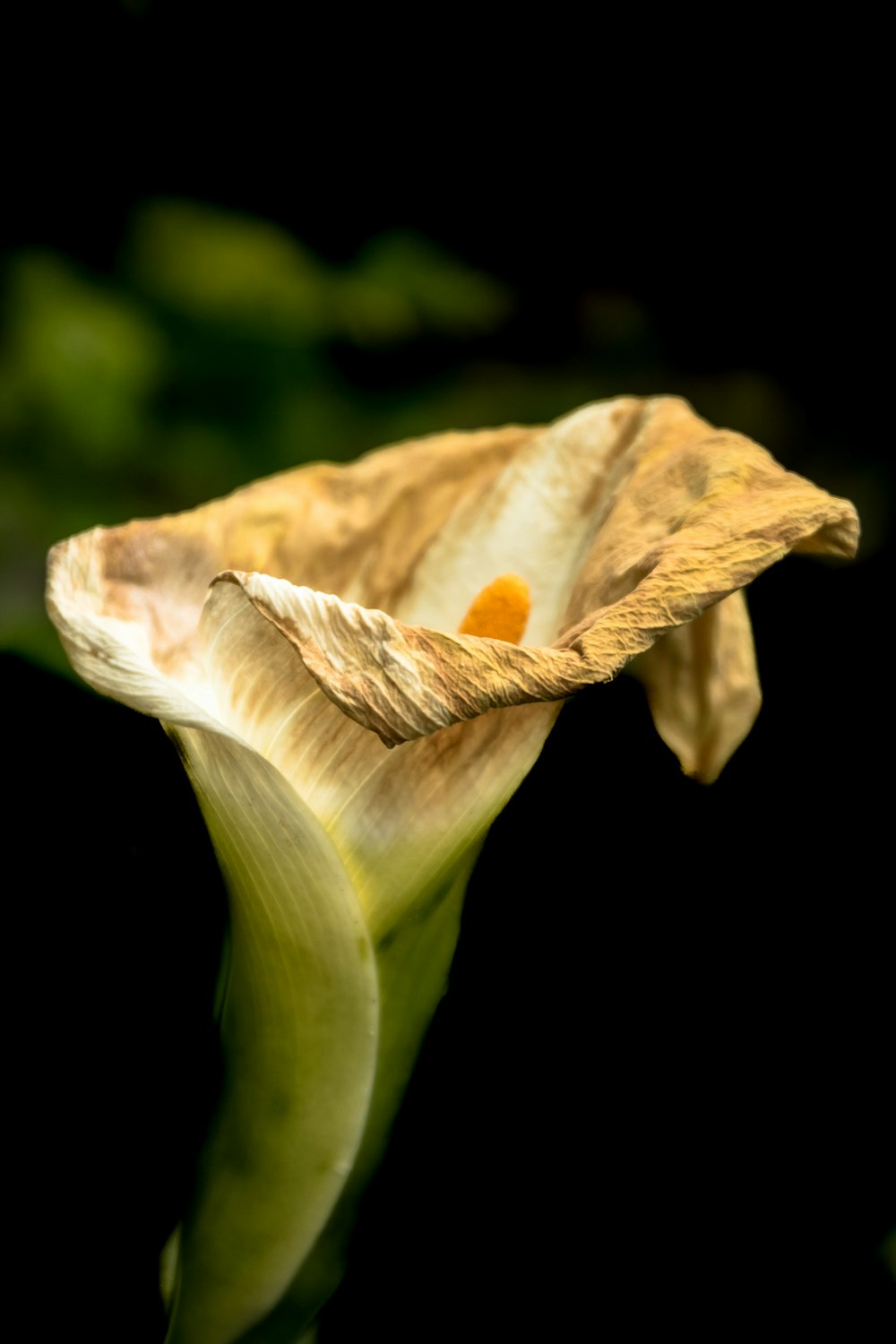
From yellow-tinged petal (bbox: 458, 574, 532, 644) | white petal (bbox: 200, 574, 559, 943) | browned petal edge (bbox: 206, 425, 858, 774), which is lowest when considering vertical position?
white petal (bbox: 200, 574, 559, 943)

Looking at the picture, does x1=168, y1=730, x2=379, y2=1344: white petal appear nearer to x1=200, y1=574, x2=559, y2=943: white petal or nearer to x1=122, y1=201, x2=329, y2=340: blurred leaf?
x1=200, y1=574, x2=559, y2=943: white petal

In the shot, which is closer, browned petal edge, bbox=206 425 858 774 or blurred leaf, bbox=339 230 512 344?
browned petal edge, bbox=206 425 858 774

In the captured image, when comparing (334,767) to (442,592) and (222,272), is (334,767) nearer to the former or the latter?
(442,592)

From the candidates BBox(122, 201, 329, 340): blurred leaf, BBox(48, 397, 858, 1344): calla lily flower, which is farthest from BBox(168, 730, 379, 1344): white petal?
BBox(122, 201, 329, 340): blurred leaf

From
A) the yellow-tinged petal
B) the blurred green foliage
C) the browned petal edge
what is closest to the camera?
the browned petal edge

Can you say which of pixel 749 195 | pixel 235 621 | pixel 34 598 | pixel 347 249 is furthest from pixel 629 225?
pixel 235 621

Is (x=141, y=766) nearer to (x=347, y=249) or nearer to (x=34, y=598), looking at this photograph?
(x=34, y=598)

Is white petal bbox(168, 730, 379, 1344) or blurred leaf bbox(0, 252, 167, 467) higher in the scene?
blurred leaf bbox(0, 252, 167, 467)
